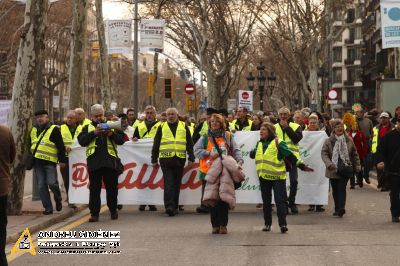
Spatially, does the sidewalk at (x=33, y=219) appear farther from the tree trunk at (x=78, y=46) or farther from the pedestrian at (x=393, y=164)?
the tree trunk at (x=78, y=46)

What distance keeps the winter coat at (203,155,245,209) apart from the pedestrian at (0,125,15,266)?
4205 mm

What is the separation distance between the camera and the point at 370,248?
40.0ft

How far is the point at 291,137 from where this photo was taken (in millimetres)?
16391

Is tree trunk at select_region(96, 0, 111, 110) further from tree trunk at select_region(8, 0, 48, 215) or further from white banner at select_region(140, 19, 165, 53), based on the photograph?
tree trunk at select_region(8, 0, 48, 215)

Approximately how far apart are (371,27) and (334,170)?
7791 cm

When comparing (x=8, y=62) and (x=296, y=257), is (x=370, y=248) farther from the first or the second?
(x=8, y=62)

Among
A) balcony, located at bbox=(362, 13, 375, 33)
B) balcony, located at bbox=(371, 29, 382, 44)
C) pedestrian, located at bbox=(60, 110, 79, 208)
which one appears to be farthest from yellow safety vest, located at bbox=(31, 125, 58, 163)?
balcony, located at bbox=(362, 13, 375, 33)

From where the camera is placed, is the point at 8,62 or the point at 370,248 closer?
the point at 370,248

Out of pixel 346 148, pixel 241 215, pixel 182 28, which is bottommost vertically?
pixel 241 215

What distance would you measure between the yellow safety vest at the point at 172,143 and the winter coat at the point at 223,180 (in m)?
3.08

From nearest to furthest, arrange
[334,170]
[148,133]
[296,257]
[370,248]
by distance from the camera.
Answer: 1. [296,257]
2. [370,248]
3. [334,170]
4. [148,133]

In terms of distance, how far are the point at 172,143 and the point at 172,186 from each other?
0.72 metres

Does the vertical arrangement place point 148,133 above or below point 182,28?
below

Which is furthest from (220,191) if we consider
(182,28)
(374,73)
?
(374,73)
